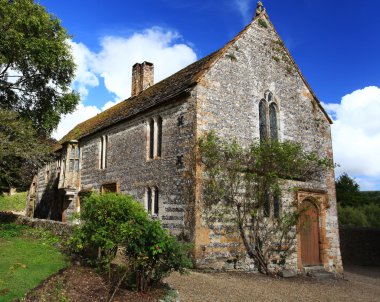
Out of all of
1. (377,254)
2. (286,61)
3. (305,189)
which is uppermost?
(286,61)

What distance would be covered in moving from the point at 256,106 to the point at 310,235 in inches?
254

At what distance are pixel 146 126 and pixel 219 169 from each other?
4.45 meters

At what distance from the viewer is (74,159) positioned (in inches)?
838

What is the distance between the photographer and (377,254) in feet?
76.1

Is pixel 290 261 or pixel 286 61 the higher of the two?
pixel 286 61

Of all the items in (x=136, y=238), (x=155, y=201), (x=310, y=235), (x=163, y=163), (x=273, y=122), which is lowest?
(x=310, y=235)

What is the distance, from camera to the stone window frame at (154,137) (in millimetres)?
14788

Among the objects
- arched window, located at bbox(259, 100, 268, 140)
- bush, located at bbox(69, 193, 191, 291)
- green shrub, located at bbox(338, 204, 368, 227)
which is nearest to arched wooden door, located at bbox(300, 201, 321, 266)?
arched window, located at bbox(259, 100, 268, 140)

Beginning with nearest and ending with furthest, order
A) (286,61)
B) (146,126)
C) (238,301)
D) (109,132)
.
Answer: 1. (238,301)
2. (146,126)
3. (286,61)
4. (109,132)

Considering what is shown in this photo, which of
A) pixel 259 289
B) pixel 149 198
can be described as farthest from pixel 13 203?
pixel 259 289

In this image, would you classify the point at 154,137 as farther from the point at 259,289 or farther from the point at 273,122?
the point at 259,289

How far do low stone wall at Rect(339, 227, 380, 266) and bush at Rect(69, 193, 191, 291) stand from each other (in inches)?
740

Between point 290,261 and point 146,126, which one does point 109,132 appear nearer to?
point 146,126

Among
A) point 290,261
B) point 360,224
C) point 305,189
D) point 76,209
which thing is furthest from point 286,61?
point 360,224
